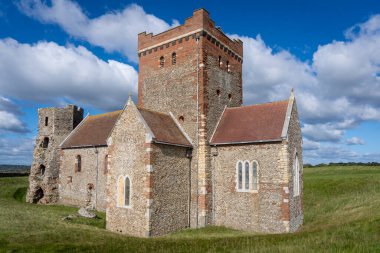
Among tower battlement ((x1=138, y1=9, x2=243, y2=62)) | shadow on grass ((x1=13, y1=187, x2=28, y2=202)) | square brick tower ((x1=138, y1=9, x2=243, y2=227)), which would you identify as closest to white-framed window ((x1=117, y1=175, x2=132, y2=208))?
square brick tower ((x1=138, y1=9, x2=243, y2=227))

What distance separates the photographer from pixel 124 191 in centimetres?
2077

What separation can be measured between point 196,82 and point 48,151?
829 inches

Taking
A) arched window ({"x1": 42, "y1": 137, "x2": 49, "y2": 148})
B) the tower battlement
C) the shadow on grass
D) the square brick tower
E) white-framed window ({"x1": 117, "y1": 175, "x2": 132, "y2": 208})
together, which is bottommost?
the shadow on grass

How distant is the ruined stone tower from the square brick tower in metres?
13.8

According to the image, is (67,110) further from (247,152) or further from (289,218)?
(289,218)

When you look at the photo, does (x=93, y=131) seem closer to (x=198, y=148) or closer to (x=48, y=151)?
(x=48, y=151)

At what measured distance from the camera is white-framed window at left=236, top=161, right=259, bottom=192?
67.4ft

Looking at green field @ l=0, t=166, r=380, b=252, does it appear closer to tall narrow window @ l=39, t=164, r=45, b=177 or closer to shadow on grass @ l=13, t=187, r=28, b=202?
tall narrow window @ l=39, t=164, r=45, b=177

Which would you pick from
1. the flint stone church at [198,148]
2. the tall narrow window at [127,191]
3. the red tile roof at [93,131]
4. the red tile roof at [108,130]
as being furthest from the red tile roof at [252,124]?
the red tile roof at [93,131]

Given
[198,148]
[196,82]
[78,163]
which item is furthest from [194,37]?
[78,163]

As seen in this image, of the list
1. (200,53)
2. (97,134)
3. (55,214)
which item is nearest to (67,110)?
(97,134)

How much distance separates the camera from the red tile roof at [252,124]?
20.7 meters

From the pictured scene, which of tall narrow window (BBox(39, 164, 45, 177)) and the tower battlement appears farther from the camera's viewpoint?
tall narrow window (BBox(39, 164, 45, 177))

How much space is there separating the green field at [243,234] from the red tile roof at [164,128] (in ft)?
19.6
